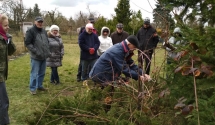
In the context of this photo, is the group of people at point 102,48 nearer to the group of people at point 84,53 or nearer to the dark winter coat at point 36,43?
the group of people at point 84,53

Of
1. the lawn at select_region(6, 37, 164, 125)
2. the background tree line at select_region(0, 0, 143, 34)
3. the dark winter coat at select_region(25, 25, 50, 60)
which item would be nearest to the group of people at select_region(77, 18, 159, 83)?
the lawn at select_region(6, 37, 164, 125)

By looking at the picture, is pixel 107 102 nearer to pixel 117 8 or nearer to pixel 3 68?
pixel 3 68

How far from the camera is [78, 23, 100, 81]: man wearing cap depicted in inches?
271

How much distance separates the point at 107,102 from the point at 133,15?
72.3 feet

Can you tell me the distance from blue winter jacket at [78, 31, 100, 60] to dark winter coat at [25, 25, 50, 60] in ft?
3.59

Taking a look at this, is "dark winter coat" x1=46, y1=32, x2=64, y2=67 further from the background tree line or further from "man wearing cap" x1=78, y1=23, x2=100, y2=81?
the background tree line

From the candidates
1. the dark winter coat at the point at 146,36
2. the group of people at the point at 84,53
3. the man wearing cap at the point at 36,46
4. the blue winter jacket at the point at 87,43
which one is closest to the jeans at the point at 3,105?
the group of people at the point at 84,53

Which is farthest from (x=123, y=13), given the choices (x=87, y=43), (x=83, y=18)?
(x=87, y=43)

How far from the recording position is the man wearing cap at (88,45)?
6.88 meters

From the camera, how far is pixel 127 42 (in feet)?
12.5

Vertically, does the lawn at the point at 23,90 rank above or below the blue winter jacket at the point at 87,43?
below

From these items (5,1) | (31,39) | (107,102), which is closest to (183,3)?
(107,102)

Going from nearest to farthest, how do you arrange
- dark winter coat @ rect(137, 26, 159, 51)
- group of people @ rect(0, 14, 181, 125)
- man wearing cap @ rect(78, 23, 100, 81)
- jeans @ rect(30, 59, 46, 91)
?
group of people @ rect(0, 14, 181, 125) < jeans @ rect(30, 59, 46, 91) < man wearing cap @ rect(78, 23, 100, 81) < dark winter coat @ rect(137, 26, 159, 51)

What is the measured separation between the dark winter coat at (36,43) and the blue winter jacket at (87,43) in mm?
1093
